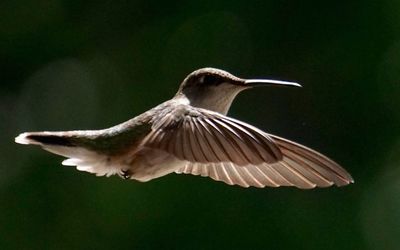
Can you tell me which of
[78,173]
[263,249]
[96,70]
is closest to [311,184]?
[263,249]

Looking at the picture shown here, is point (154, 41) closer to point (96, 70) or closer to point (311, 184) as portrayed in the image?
point (96, 70)

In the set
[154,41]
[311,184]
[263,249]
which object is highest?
[154,41]

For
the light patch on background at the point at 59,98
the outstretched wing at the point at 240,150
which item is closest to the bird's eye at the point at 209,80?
the outstretched wing at the point at 240,150

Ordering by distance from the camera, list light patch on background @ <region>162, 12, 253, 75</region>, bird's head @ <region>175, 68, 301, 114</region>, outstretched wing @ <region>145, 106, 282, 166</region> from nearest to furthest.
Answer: outstretched wing @ <region>145, 106, 282, 166</region>
bird's head @ <region>175, 68, 301, 114</region>
light patch on background @ <region>162, 12, 253, 75</region>

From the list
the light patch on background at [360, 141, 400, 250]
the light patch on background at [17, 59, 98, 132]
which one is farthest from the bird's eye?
the light patch on background at [17, 59, 98, 132]

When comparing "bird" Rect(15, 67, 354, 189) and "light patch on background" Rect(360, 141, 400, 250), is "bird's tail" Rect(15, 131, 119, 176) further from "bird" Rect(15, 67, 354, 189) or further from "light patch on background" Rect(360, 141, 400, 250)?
"light patch on background" Rect(360, 141, 400, 250)

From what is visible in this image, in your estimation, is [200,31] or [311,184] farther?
[200,31]

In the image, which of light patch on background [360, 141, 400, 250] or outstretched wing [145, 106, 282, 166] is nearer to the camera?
outstretched wing [145, 106, 282, 166]
